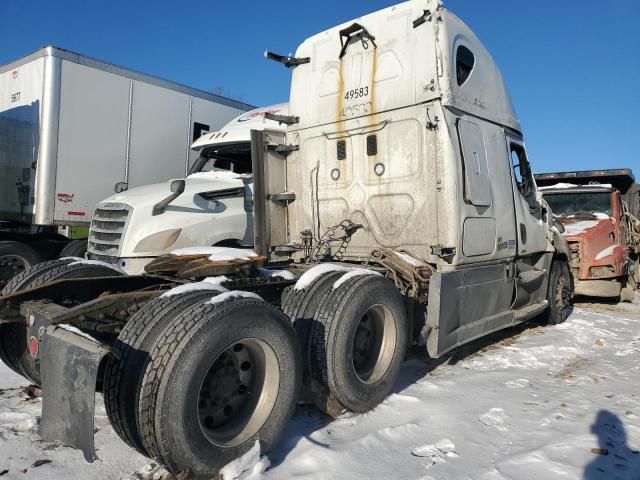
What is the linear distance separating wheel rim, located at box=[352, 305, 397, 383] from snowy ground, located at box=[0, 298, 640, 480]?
30cm

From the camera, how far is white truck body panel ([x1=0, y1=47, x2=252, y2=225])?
7.33 m

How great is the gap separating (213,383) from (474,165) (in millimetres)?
3329

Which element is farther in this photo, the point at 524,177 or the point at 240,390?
the point at 524,177

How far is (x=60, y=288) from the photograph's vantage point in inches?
135

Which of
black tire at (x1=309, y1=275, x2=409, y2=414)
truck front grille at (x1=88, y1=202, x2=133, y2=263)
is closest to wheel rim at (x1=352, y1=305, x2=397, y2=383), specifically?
black tire at (x1=309, y1=275, x2=409, y2=414)

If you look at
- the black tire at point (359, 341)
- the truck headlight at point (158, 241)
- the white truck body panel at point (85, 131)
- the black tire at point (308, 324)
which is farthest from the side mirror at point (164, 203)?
the white truck body panel at point (85, 131)

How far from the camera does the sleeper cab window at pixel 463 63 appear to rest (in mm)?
4695

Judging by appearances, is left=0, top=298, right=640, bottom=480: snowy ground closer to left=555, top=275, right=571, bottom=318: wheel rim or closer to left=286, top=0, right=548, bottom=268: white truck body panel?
left=286, top=0, right=548, bottom=268: white truck body panel

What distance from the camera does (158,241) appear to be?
17.7ft

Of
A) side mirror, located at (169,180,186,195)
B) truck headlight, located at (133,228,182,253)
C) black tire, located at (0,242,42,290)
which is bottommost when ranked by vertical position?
black tire, located at (0,242,42,290)

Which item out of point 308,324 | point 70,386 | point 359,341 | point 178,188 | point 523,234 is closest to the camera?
point 70,386

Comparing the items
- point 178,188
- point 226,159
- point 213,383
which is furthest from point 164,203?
point 213,383

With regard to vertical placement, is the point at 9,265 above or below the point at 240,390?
above

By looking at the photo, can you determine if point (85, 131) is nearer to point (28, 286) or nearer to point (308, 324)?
point (28, 286)
